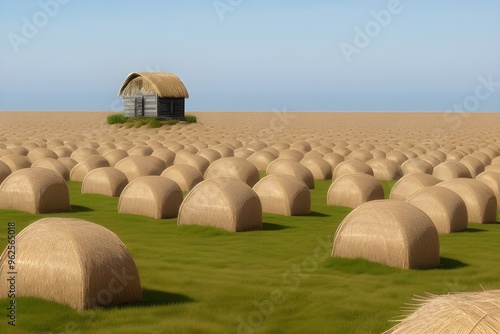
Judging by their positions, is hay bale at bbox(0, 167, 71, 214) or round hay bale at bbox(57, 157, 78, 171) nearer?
hay bale at bbox(0, 167, 71, 214)

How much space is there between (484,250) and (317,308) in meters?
7.15

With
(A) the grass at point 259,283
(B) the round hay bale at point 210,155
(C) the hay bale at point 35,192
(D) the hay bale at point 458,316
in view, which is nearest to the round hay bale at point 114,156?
(B) the round hay bale at point 210,155

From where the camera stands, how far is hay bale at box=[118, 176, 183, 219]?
2223 centimetres

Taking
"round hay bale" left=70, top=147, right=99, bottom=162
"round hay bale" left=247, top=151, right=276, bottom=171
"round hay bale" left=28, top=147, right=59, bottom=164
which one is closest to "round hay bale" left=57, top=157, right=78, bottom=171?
"round hay bale" left=28, top=147, right=59, bottom=164

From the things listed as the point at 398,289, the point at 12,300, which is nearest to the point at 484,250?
→ the point at 398,289

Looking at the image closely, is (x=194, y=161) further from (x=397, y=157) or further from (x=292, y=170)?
(x=397, y=157)

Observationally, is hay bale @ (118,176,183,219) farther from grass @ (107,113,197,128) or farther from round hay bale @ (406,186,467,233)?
grass @ (107,113,197,128)

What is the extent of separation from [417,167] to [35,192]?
18.1 metres

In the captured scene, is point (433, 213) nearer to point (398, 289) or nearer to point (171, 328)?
point (398, 289)

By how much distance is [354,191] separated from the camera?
1003 inches

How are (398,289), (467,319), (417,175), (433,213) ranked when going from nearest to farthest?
(467,319)
(398,289)
(433,213)
(417,175)

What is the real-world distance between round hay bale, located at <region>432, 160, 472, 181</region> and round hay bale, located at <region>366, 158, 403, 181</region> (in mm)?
2838

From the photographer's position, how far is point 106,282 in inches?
468

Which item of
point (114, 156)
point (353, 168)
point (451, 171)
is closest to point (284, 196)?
point (353, 168)
